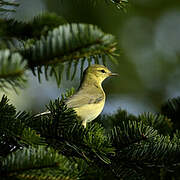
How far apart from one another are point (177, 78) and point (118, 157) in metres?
7.19

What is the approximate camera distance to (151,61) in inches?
419

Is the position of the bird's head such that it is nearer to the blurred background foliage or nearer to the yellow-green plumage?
the yellow-green plumage

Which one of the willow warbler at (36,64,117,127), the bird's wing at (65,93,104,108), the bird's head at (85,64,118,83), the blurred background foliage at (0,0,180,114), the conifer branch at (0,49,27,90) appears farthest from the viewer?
the blurred background foliage at (0,0,180,114)

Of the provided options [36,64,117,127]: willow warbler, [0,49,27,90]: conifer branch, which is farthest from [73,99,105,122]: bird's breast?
[0,49,27,90]: conifer branch

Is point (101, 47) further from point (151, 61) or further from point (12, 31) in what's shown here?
point (151, 61)

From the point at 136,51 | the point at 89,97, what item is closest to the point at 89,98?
the point at 89,97

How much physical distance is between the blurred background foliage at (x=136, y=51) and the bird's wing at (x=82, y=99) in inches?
122

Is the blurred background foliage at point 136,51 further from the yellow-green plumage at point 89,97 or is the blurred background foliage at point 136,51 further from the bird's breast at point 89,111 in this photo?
the bird's breast at point 89,111

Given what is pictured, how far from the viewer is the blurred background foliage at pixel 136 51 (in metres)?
8.91

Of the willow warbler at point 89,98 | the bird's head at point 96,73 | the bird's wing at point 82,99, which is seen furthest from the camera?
the bird's head at point 96,73

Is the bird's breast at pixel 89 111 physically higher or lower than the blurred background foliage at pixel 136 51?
lower

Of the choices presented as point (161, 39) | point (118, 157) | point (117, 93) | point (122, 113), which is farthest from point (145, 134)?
point (161, 39)

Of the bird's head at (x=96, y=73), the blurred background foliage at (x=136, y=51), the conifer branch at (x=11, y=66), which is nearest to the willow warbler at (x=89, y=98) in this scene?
the bird's head at (x=96, y=73)

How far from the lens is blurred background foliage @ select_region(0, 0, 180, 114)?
8.91m
